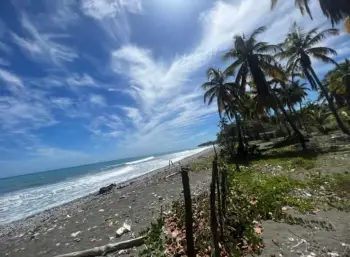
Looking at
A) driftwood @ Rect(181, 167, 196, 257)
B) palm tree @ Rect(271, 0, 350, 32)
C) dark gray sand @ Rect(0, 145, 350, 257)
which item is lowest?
dark gray sand @ Rect(0, 145, 350, 257)

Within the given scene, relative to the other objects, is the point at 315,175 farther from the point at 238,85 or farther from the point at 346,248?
the point at 238,85

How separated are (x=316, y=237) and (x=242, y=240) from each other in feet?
5.03

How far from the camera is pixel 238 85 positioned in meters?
24.8

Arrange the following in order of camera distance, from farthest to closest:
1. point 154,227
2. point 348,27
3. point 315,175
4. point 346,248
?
point 348,27, point 315,175, point 346,248, point 154,227

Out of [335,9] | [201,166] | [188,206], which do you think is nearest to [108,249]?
[188,206]

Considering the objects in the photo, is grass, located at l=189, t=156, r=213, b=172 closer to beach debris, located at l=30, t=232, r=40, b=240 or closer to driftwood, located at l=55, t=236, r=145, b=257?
beach debris, located at l=30, t=232, r=40, b=240

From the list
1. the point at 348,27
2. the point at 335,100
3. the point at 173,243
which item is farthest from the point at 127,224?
the point at 335,100

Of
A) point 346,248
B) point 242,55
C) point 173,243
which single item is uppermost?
point 242,55

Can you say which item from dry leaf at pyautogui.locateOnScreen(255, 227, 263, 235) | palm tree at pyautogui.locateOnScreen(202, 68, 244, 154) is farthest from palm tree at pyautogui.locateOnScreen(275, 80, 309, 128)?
dry leaf at pyautogui.locateOnScreen(255, 227, 263, 235)

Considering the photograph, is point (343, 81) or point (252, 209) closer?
point (252, 209)

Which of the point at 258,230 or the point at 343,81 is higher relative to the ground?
the point at 343,81

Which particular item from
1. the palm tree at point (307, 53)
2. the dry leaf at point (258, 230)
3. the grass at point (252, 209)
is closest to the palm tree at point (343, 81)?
the palm tree at point (307, 53)

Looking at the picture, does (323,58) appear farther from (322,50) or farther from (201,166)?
(201,166)

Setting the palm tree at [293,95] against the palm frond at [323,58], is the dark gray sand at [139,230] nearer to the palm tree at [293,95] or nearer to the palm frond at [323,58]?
the palm frond at [323,58]
